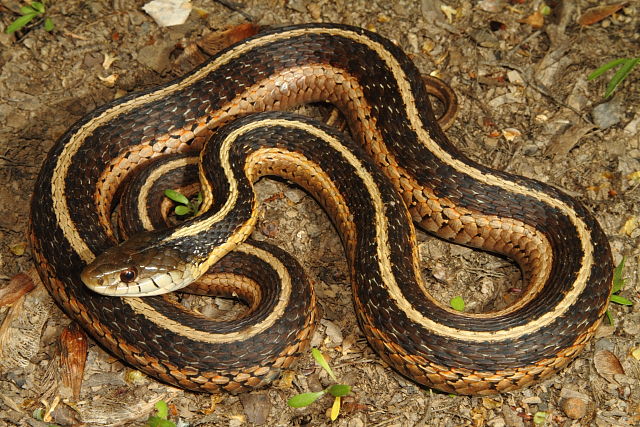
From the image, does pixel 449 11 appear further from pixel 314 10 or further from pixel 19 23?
pixel 19 23

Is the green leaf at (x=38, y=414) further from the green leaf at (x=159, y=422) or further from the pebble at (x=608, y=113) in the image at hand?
the pebble at (x=608, y=113)

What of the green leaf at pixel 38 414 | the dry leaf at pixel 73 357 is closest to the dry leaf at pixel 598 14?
the dry leaf at pixel 73 357

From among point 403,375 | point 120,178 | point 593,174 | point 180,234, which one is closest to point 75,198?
point 120,178

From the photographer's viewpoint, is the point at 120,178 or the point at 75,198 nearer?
the point at 75,198

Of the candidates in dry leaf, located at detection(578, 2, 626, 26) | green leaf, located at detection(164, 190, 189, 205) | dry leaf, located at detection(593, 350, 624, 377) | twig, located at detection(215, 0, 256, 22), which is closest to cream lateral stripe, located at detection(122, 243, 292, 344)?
green leaf, located at detection(164, 190, 189, 205)

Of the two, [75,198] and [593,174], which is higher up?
[593,174]

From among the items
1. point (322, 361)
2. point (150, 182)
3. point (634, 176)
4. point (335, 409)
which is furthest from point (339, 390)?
point (634, 176)

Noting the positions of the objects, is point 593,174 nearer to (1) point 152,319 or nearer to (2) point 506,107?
(2) point 506,107
